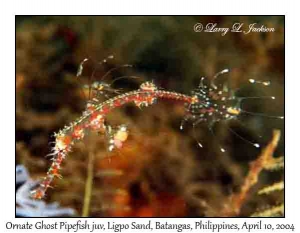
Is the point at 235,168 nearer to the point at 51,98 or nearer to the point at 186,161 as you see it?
the point at 186,161

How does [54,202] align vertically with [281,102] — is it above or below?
below

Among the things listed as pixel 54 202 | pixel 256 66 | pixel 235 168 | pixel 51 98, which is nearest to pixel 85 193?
pixel 54 202

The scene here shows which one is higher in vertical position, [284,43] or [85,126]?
[284,43]

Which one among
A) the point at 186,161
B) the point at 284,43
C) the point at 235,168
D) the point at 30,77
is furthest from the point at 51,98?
the point at 284,43

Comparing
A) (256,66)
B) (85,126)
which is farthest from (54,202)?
(256,66)

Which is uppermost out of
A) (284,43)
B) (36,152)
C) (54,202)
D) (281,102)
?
(284,43)

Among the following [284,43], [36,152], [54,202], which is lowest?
[54,202]

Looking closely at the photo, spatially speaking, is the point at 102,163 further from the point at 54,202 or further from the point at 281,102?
the point at 281,102
